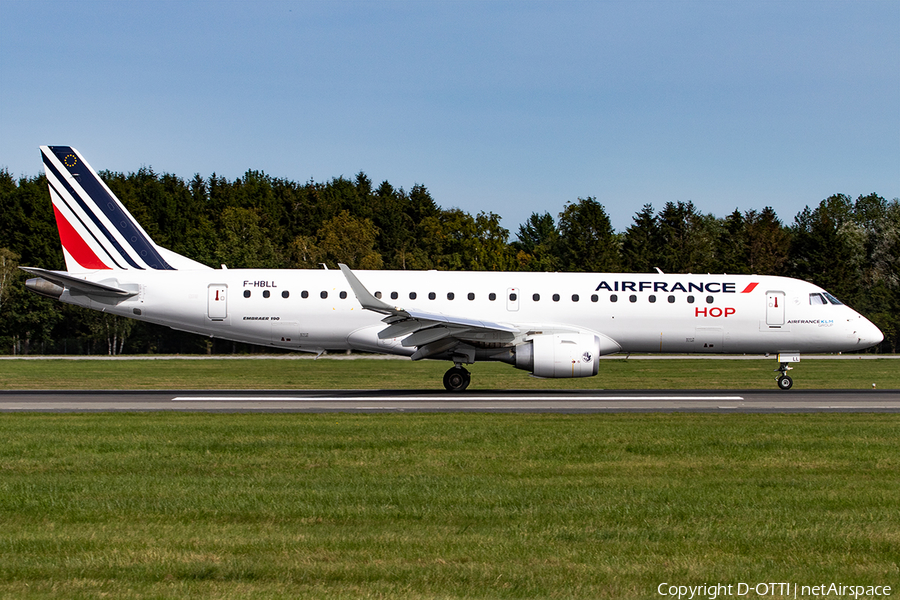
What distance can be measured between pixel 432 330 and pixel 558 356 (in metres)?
3.43

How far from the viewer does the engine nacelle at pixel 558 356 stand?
23.8 metres

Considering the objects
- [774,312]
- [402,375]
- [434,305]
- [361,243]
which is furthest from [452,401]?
[361,243]

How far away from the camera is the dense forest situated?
70.1 metres

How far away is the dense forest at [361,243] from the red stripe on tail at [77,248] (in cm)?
3966

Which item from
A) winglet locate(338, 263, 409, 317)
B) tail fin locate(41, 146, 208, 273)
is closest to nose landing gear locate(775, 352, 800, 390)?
winglet locate(338, 263, 409, 317)

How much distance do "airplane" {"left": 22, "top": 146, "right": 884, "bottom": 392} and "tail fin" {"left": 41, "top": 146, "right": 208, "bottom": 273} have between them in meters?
0.03

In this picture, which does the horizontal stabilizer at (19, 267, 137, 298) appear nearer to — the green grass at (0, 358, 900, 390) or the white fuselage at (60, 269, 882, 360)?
the white fuselage at (60, 269, 882, 360)

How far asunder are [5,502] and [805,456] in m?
10.4

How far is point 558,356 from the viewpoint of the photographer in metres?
23.8

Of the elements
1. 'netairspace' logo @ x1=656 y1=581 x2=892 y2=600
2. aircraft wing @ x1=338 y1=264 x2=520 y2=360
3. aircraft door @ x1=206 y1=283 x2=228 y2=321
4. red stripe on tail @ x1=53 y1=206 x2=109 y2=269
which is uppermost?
red stripe on tail @ x1=53 y1=206 x2=109 y2=269

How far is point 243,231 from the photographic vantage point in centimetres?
8262

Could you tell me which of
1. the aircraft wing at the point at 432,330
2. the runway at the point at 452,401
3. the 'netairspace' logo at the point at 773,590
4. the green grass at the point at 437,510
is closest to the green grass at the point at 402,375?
the runway at the point at 452,401

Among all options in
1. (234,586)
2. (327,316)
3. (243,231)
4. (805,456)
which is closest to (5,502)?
(234,586)

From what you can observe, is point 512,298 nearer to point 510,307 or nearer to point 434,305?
point 510,307
